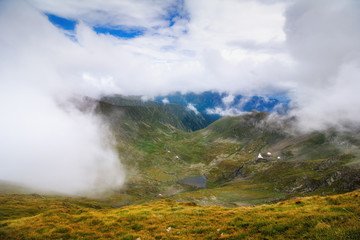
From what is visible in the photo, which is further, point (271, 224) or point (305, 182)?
point (305, 182)

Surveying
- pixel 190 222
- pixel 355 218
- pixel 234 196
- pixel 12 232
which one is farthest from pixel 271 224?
pixel 234 196

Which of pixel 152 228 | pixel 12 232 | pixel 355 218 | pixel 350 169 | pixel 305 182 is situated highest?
pixel 350 169

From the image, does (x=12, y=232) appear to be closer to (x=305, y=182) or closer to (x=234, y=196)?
(x=234, y=196)

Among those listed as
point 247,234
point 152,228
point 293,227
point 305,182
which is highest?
point 305,182

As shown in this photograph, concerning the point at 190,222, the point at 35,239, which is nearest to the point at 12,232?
the point at 35,239

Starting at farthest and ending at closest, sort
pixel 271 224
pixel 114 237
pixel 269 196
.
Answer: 1. pixel 269 196
2. pixel 114 237
3. pixel 271 224

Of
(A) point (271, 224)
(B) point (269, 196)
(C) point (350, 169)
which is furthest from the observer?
(B) point (269, 196)

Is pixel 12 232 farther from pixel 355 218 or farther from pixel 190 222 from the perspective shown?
pixel 355 218

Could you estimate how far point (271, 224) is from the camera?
15.9 meters

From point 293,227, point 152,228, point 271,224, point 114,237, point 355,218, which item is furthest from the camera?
point 152,228

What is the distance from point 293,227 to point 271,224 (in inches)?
68.3

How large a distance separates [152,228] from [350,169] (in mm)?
199711

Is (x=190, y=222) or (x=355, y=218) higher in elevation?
(x=355, y=218)

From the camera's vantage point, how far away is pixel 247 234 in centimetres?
1538
